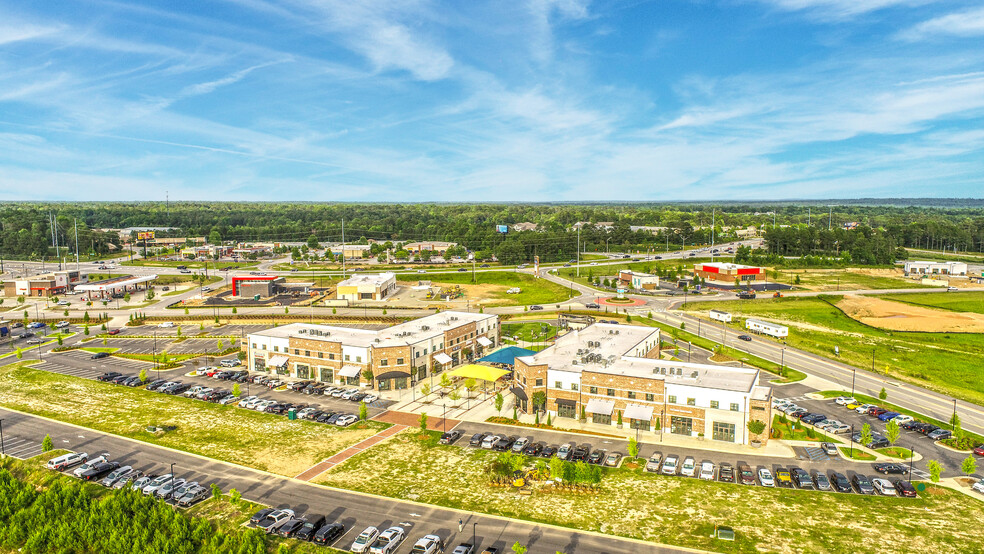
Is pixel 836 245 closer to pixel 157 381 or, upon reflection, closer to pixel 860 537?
pixel 860 537

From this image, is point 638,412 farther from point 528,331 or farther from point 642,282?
point 642,282

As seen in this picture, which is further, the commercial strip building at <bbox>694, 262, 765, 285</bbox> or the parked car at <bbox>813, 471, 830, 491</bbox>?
the commercial strip building at <bbox>694, 262, 765, 285</bbox>

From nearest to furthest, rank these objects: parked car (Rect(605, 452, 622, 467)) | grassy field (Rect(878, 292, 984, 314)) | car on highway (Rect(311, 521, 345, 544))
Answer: car on highway (Rect(311, 521, 345, 544))
parked car (Rect(605, 452, 622, 467))
grassy field (Rect(878, 292, 984, 314))

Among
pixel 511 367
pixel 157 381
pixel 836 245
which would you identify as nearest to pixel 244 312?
pixel 157 381

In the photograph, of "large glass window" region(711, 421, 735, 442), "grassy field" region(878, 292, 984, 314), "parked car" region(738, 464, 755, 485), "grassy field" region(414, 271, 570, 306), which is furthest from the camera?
"grassy field" region(414, 271, 570, 306)

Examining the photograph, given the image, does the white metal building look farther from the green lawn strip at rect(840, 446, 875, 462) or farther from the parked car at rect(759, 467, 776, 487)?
the parked car at rect(759, 467, 776, 487)

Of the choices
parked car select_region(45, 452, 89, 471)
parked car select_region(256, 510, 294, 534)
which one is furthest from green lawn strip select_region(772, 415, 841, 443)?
parked car select_region(45, 452, 89, 471)

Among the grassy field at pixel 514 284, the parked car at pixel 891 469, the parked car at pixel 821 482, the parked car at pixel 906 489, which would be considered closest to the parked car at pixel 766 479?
the parked car at pixel 821 482

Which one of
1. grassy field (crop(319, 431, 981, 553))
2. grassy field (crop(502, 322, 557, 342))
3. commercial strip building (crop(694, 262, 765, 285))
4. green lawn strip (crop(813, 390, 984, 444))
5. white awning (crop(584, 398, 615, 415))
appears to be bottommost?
grassy field (crop(319, 431, 981, 553))
